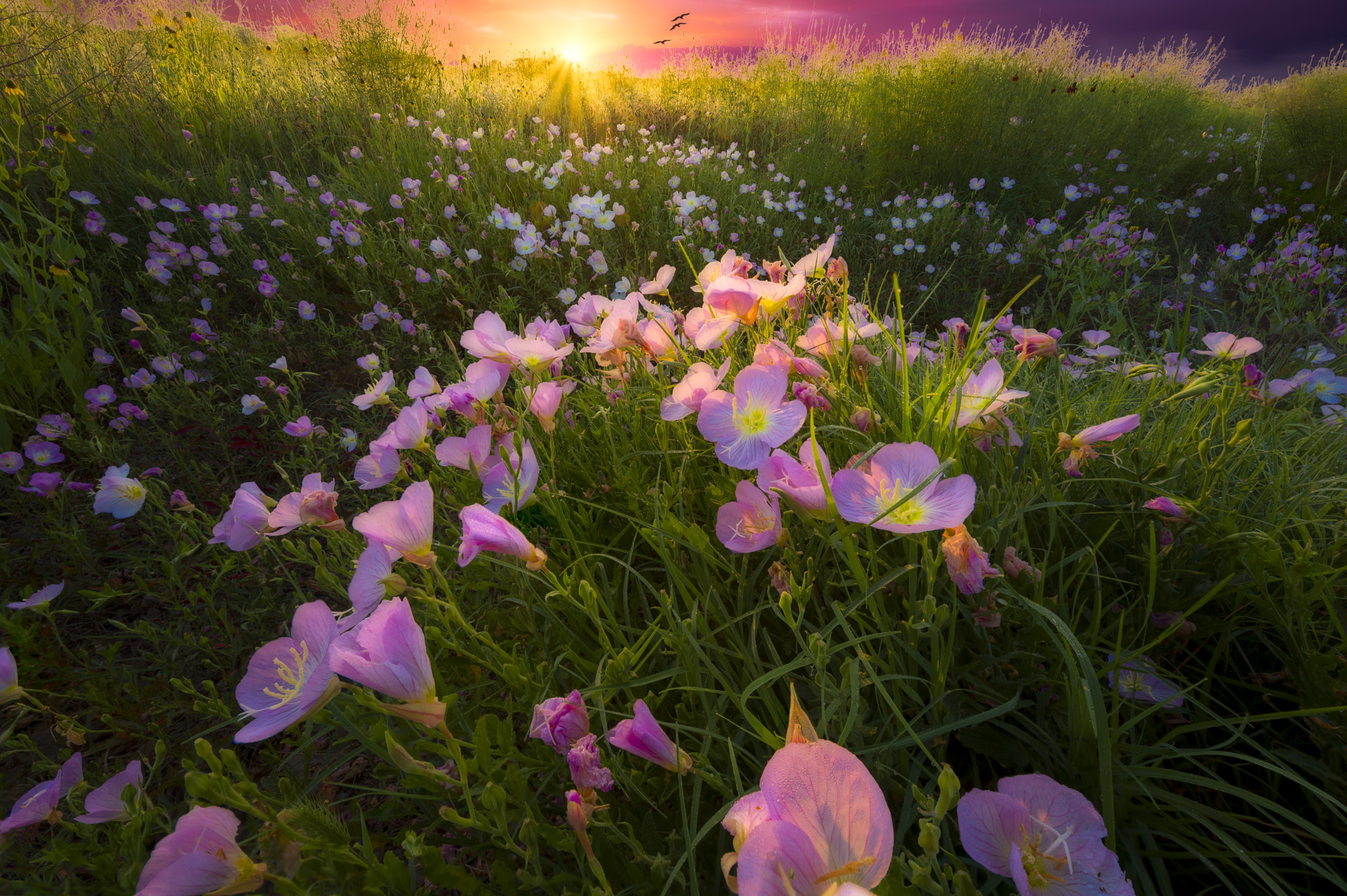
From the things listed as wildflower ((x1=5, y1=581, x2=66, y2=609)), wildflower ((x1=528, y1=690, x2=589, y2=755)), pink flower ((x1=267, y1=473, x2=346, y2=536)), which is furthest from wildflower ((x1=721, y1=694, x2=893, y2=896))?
wildflower ((x1=5, y1=581, x2=66, y2=609))

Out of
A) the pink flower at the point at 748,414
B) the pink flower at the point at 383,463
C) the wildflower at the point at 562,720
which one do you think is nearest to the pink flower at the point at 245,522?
the pink flower at the point at 383,463

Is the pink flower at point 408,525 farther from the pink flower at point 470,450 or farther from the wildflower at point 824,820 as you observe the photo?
the wildflower at point 824,820

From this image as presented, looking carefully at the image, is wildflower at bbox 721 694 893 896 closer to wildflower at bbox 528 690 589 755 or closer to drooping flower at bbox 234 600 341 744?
wildflower at bbox 528 690 589 755

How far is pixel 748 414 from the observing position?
972mm

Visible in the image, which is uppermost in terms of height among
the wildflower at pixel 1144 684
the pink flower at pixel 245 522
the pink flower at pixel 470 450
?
the pink flower at pixel 470 450

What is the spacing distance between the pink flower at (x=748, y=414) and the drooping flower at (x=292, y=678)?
0.57m

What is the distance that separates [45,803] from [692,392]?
112 centimetres

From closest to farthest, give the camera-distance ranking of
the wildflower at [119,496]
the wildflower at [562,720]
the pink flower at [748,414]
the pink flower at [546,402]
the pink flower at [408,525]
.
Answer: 1. the wildflower at [562,720]
2. the pink flower at [408,525]
3. the pink flower at [748,414]
4. the pink flower at [546,402]
5. the wildflower at [119,496]

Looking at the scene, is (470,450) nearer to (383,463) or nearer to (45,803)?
(383,463)

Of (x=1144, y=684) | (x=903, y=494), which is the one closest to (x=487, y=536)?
(x=903, y=494)

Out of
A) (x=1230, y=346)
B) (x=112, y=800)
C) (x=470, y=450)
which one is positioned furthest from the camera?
(x=1230, y=346)

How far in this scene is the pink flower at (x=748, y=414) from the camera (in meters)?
0.92

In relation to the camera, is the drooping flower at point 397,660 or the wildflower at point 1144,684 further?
the wildflower at point 1144,684

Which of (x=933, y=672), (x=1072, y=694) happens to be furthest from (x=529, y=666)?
(x=1072, y=694)
